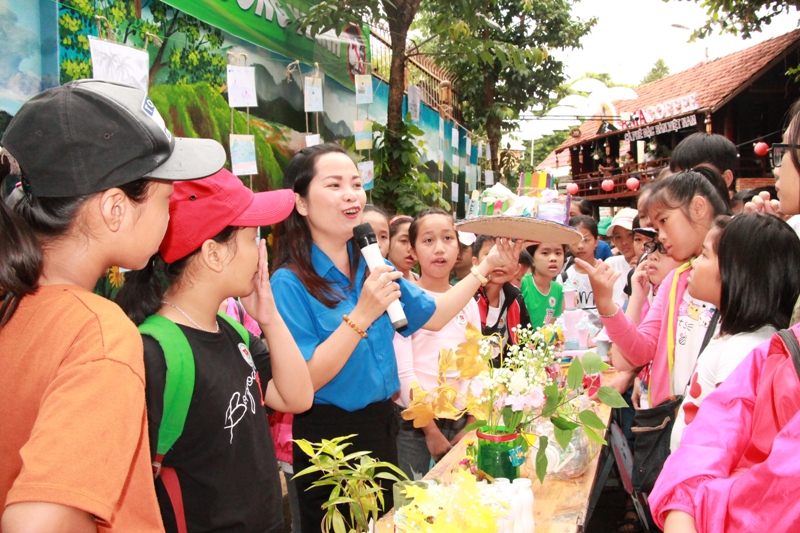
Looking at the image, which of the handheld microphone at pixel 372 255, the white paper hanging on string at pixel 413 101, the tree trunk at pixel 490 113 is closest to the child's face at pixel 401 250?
the handheld microphone at pixel 372 255

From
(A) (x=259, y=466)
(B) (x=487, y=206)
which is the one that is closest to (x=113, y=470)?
(A) (x=259, y=466)

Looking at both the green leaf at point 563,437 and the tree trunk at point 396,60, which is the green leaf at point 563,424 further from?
the tree trunk at point 396,60

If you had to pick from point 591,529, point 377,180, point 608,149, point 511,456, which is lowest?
point 591,529

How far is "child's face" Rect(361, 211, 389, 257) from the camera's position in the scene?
347 cm

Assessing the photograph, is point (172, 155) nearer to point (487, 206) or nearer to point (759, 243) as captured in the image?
point (487, 206)

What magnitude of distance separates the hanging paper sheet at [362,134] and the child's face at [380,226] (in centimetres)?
191

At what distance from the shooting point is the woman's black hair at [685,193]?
8.79 feet

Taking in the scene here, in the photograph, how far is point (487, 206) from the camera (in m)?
2.35

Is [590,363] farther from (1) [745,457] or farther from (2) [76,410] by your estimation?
(2) [76,410]

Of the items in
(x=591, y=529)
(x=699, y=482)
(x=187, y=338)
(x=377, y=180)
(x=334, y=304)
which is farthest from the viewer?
(x=377, y=180)

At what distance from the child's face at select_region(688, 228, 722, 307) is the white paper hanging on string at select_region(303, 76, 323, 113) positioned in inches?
130

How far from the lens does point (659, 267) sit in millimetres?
3295

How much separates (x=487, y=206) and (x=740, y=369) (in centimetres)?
127

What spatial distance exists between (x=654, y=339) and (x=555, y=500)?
3.91 ft
